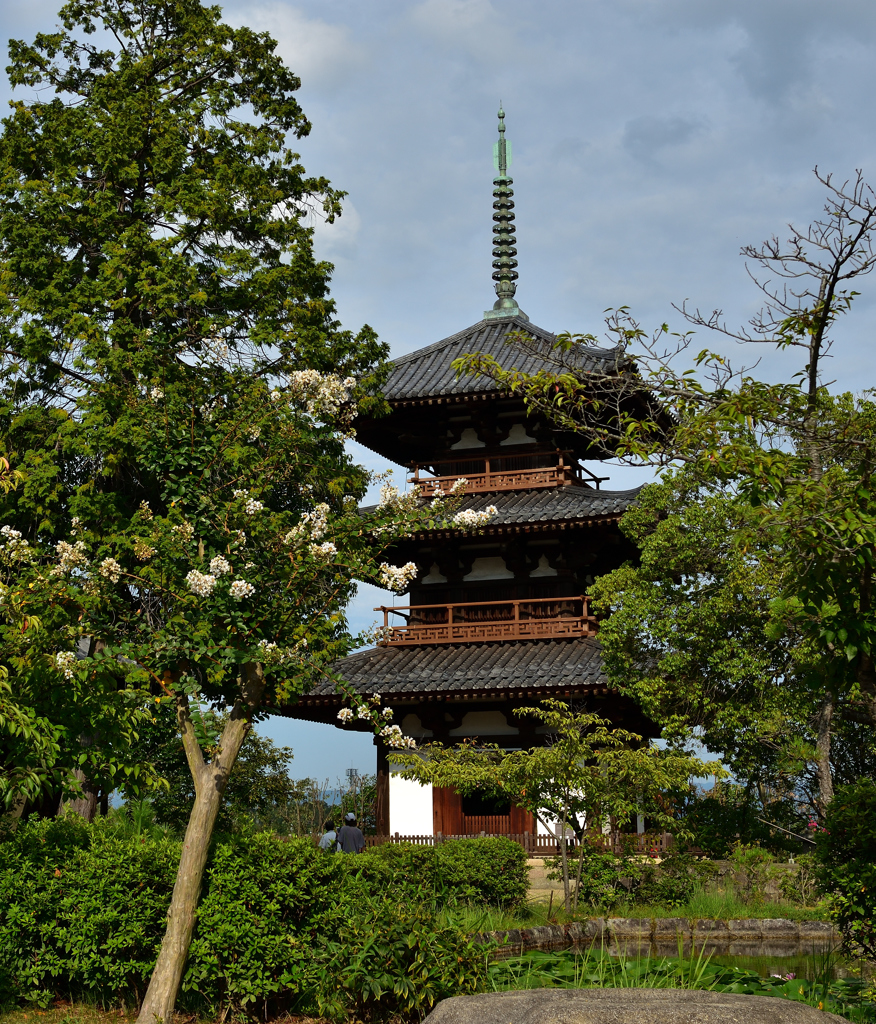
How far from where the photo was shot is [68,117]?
16.8m

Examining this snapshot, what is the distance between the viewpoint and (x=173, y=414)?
9.51m

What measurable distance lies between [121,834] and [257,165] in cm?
1148

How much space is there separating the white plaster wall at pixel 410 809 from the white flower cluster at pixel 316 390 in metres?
14.8

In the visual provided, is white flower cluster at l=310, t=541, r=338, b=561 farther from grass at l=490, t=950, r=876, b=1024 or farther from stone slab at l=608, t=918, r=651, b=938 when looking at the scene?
stone slab at l=608, t=918, r=651, b=938

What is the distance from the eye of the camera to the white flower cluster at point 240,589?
7.96m

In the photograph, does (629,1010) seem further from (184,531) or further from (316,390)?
(316,390)

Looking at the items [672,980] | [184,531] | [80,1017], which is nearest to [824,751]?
[672,980]

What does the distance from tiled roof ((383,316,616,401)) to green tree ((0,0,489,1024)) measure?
206 inches

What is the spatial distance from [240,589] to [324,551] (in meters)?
0.77

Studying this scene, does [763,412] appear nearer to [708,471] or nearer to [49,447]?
[708,471]

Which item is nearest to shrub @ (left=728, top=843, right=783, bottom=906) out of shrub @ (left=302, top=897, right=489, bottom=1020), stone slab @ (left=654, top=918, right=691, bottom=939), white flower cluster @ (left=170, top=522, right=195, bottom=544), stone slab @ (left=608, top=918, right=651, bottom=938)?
stone slab @ (left=654, top=918, right=691, bottom=939)

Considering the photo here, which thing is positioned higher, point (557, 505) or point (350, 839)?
point (557, 505)

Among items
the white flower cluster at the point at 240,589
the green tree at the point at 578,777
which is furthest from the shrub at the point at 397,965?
the green tree at the point at 578,777

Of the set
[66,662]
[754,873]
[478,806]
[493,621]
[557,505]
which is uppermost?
[557,505]
